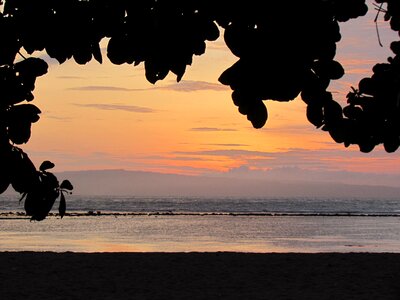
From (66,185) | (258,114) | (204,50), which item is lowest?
(258,114)

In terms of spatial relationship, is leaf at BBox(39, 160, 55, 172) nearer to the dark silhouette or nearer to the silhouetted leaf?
the dark silhouette

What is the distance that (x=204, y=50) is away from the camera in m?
3.30

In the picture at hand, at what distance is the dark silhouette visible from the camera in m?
2.77

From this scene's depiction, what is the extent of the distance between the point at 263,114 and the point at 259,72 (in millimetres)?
219
